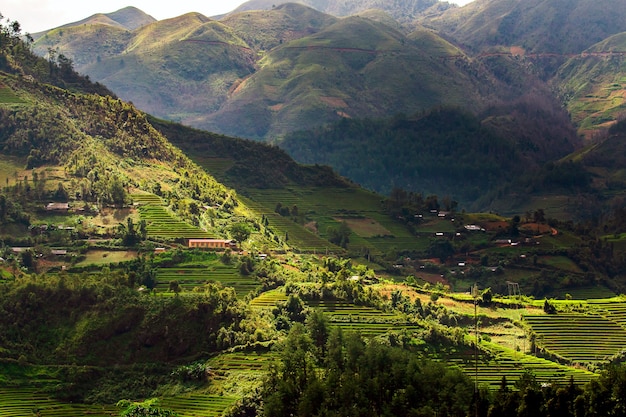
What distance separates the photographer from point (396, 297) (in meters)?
68.9

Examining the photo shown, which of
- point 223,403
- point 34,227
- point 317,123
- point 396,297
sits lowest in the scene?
point 223,403

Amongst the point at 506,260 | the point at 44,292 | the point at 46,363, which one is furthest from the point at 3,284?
the point at 506,260

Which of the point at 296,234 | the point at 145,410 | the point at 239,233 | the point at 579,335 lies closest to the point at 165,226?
the point at 239,233

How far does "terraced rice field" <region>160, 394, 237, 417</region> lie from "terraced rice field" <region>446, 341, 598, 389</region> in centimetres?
1363

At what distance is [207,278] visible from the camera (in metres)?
69.7

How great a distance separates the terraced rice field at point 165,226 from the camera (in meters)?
77.2

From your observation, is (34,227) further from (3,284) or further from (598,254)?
(598,254)

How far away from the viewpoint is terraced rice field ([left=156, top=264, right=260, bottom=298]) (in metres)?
68.0


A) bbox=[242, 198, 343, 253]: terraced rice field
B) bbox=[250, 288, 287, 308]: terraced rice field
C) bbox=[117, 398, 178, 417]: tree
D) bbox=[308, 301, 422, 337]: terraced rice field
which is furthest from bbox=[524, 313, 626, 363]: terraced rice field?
bbox=[242, 198, 343, 253]: terraced rice field

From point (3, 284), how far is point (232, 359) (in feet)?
51.4

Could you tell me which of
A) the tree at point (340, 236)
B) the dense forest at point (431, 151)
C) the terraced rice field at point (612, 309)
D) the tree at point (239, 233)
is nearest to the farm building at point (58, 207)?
the tree at point (239, 233)

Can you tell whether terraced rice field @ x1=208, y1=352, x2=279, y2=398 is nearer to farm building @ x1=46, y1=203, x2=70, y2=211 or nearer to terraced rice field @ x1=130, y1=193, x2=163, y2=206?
farm building @ x1=46, y1=203, x2=70, y2=211

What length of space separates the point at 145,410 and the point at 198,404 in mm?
3307

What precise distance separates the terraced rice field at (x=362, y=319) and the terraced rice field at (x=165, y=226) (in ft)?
54.2
